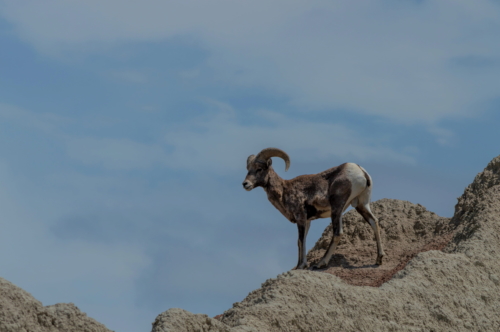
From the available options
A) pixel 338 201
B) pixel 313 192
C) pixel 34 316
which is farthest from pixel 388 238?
pixel 34 316

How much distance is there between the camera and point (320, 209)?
1778 cm

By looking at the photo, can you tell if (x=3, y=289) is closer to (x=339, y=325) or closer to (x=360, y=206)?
(x=339, y=325)

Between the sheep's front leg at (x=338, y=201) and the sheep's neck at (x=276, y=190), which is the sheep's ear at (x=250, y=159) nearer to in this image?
the sheep's neck at (x=276, y=190)

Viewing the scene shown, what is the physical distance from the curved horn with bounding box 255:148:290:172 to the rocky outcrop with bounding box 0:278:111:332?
325 inches

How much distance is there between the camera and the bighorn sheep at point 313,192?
17.5 m

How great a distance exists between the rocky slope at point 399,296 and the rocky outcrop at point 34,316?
1.15 metres

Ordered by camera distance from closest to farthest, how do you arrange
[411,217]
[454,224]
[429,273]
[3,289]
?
[3,289] → [429,273] → [454,224] → [411,217]

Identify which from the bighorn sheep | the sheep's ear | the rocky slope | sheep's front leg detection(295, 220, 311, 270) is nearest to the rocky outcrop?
the rocky slope

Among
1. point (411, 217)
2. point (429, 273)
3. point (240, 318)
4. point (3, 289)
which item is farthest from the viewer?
point (411, 217)

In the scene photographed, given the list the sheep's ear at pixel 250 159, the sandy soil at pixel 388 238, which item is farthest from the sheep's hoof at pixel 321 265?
the sheep's ear at pixel 250 159

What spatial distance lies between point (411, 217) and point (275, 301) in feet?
31.5

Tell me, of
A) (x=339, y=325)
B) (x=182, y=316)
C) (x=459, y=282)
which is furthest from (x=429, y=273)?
(x=182, y=316)

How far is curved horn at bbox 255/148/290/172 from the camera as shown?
59.0 feet

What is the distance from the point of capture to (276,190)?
1805 centimetres
